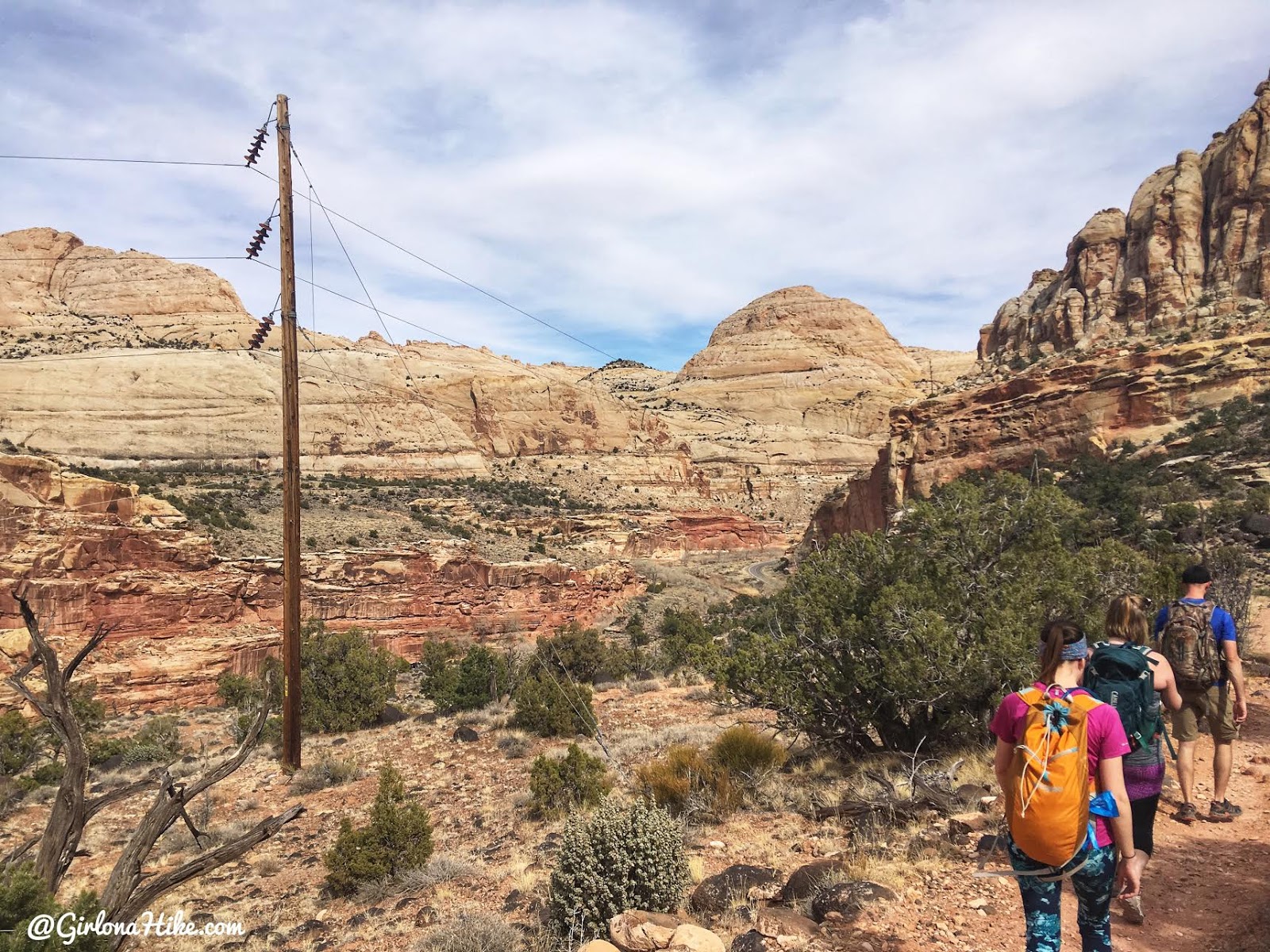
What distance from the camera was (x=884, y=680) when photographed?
757 centimetres

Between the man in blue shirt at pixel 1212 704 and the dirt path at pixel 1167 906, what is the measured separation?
19 centimetres

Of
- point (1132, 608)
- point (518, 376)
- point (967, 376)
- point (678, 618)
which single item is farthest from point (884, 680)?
point (518, 376)

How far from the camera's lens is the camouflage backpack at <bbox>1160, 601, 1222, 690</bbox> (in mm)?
4531

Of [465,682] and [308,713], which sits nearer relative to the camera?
[308,713]

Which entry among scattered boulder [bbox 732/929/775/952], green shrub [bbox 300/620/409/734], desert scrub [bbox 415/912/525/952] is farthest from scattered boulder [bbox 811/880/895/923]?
green shrub [bbox 300/620/409/734]

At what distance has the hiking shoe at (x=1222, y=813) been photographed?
4922mm

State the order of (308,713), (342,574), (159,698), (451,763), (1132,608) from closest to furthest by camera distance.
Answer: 1. (1132,608)
2. (451,763)
3. (308,713)
4. (159,698)
5. (342,574)

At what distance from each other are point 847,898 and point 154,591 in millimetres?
21037

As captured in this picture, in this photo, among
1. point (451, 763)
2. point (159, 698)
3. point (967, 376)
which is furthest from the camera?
point (967, 376)

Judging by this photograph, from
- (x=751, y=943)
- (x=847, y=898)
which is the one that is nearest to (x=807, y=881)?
(x=847, y=898)

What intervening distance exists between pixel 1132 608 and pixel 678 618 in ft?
72.6

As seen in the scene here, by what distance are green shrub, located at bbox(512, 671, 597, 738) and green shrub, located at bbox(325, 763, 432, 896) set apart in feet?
17.1

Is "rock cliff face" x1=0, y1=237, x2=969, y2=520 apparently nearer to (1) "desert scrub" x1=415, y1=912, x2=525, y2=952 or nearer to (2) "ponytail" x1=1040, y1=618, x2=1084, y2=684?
(1) "desert scrub" x1=415, y1=912, x2=525, y2=952

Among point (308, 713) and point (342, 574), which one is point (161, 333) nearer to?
point (342, 574)
